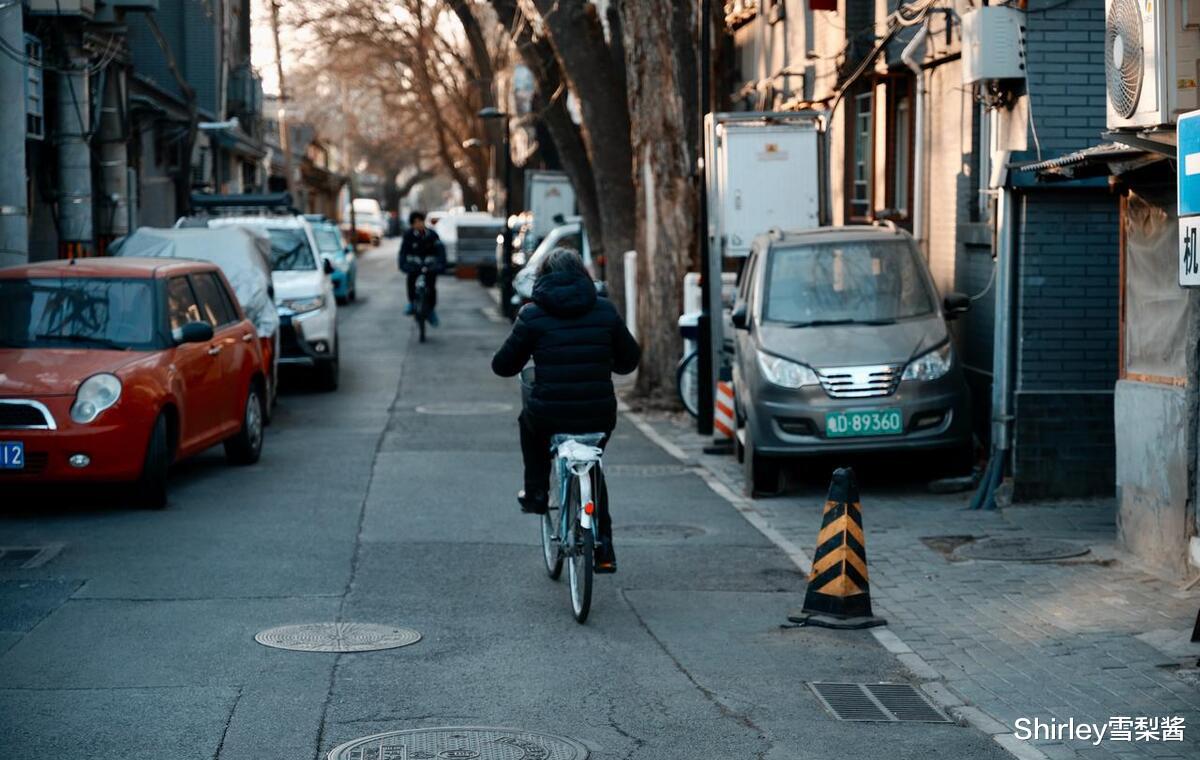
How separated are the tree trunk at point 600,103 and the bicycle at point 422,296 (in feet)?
21.1

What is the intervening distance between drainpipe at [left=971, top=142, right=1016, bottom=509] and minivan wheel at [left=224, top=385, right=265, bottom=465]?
19.2 ft

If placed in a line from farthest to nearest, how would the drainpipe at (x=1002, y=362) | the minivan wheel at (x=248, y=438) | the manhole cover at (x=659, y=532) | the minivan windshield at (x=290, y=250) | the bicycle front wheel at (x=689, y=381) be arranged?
the minivan windshield at (x=290, y=250), the bicycle front wheel at (x=689, y=381), the minivan wheel at (x=248, y=438), the drainpipe at (x=1002, y=362), the manhole cover at (x=659, y=532)

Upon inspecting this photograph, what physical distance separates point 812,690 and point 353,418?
10.9 metres

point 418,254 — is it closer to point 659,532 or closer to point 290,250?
point 290,250

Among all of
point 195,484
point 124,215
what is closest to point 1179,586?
point 195,484

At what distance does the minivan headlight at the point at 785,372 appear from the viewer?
12484 millimetres

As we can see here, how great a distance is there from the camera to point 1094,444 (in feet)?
39.4

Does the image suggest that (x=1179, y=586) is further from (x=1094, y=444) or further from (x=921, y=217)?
(x=921, y=217)

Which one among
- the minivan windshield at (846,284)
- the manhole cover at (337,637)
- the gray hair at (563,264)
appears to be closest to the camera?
the manhole cover at (337,637)

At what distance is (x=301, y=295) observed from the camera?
20.0 metres

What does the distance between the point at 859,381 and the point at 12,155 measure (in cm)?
843

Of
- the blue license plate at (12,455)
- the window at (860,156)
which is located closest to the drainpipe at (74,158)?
the blue license plate at (12,455)

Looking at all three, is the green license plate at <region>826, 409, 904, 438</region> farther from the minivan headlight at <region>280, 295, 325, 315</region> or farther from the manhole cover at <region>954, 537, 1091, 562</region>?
the minivan headlight at <region>280, 295, 325, 315</region>

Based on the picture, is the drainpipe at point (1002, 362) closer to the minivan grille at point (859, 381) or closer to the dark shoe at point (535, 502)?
the minivan grille at point (859, 381)
